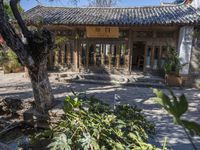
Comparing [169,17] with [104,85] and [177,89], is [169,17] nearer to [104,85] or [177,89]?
[177,89]

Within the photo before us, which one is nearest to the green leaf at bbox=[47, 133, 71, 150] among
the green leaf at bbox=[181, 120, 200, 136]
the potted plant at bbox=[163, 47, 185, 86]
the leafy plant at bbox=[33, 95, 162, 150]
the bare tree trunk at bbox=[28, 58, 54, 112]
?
the leafy plant at bbox=[33, 95, 162, 150]

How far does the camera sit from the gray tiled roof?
10195mm

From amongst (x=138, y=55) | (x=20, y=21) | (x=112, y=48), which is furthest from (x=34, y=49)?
(x=138, y=55)

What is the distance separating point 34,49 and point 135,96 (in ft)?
17.0

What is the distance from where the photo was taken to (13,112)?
541 cm

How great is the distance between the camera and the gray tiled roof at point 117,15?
10.2 m

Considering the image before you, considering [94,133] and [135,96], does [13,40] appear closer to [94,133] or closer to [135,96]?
[94,133]

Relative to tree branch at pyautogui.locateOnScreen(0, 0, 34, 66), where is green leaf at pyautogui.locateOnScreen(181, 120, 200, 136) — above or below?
below

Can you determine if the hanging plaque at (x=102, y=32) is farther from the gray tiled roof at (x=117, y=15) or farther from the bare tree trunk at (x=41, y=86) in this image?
the bare tree trunk at (x=41, y=86)

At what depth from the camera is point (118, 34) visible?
37.3 feet

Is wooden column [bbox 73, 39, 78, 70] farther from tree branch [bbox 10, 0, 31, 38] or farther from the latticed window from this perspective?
tree branch [bbox 10, 0, 31, 38]

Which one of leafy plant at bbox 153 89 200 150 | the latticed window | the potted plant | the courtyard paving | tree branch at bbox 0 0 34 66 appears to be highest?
the latticed window

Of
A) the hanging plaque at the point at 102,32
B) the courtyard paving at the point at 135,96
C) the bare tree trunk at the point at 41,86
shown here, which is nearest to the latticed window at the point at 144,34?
the hanging plaque at the point at 102,32

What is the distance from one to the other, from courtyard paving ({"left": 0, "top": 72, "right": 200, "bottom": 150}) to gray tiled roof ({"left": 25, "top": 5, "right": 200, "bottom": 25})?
10.2 feet
